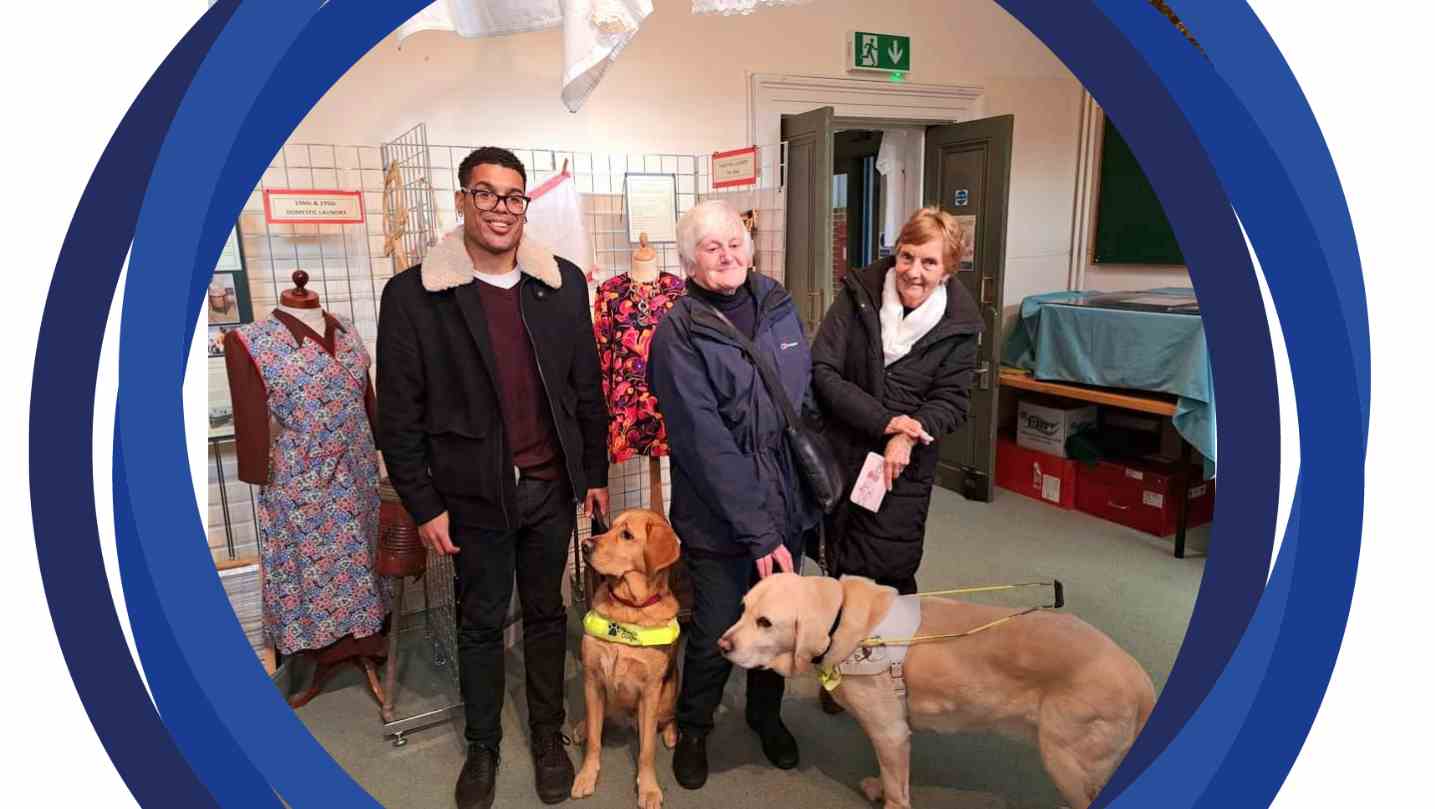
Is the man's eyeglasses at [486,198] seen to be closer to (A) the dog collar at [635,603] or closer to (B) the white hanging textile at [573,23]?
(B) the white hanging textile at [573,23]

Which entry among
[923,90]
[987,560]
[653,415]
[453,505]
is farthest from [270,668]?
[923,90]

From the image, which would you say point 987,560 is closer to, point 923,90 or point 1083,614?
point 1083,614

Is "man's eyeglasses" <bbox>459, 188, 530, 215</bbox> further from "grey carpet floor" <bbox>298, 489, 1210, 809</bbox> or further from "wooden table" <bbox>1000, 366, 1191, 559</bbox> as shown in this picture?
"wooden table" <bbox>1000, 366, 1191, 559</bbox>

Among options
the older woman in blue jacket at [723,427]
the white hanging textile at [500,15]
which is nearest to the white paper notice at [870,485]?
the older woman in blue jacket at [723,427]

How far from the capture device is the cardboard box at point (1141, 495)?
4.13 metres

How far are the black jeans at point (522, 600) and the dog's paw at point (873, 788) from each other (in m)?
0.88

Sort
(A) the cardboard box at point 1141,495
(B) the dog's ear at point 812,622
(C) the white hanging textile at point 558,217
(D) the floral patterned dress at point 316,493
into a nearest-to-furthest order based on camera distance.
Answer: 1. (B) the dog's ear at point 812,622
2. (D) the floral patterned dress at point 316,493
3. (C) the white hanging textile at point 558,217
4. (A) the cardboard box at point 1141,495

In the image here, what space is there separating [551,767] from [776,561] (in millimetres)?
912

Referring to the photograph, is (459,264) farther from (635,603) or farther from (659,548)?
(635,603)

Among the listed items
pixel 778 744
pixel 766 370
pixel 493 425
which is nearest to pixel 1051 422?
pixel 778 744

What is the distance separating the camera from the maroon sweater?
211 centimetres

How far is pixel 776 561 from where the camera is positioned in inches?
84.3

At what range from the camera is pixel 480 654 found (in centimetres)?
225

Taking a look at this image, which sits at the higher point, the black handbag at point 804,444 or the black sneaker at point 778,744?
the black handbag at point 804,444
